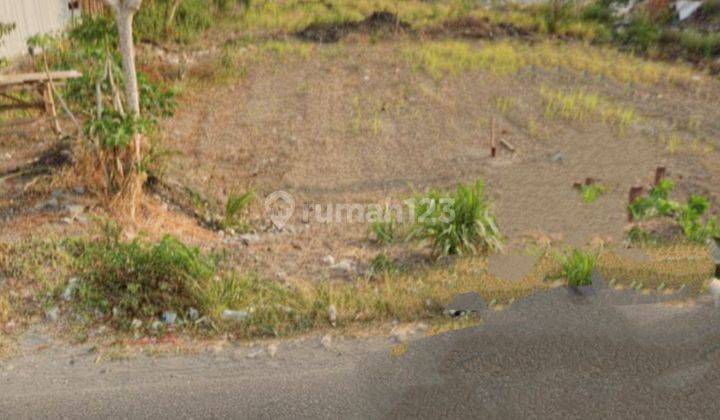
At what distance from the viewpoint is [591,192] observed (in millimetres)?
6254

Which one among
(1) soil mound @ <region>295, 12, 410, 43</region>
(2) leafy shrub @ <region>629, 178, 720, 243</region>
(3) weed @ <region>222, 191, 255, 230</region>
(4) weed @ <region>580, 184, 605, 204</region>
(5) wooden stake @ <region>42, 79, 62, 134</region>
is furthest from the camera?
(1) soil mound @ <region>295, 12, 410, 43</region>

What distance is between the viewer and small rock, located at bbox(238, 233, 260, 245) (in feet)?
→ 17.6

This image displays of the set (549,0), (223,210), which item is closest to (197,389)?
(223,210)

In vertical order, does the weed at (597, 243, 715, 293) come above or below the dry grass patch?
below

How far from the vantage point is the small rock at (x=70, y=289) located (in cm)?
401

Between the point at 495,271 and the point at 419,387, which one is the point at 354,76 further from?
the point at 419,387

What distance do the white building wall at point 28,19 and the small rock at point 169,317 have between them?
7.31 meters

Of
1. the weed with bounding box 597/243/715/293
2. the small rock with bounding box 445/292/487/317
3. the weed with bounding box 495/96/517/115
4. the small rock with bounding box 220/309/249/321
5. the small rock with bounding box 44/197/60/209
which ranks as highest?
the weed with bounding box 495/96/517/115

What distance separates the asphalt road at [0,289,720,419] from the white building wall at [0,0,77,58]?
25.6 ft

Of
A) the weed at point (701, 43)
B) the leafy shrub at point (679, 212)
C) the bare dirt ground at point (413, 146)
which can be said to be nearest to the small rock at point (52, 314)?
the bare dirt ground at point (413, 146)

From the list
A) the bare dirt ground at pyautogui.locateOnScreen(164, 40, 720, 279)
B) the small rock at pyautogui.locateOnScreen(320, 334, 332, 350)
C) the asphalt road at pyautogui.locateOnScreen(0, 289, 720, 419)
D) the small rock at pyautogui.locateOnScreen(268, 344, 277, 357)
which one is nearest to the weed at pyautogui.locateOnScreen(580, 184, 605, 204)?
the bare dirt ground at pyautogui.locateOnScreen(164, 40, 720, 279)

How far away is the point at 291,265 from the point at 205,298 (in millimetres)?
971

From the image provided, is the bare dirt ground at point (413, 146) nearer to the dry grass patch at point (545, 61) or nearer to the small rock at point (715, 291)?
the dry grass patch at point (545, 61)

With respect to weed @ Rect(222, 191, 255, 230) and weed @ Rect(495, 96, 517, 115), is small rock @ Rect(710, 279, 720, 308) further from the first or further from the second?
weed @ Rect(495, 96, 517, 115)
